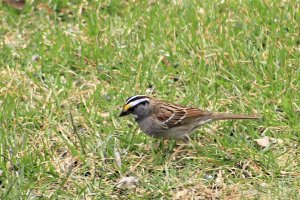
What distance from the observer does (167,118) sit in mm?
6805

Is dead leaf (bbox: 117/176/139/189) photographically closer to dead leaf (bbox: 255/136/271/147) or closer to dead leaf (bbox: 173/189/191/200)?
dead leaf (bbox: 173/189/191/200)

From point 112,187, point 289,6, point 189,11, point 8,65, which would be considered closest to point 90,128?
point 112,187

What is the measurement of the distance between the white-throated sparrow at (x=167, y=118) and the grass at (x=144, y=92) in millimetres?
129

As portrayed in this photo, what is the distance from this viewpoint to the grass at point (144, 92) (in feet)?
20.9

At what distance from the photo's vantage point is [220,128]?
274 inches

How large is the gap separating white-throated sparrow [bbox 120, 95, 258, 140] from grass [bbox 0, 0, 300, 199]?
0.42ft

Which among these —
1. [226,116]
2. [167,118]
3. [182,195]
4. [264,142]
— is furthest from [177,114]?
[182,195]

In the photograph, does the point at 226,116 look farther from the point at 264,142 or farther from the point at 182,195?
the point at 182,195

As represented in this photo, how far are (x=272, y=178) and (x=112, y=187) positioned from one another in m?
1.23

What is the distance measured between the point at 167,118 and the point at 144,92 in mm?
843

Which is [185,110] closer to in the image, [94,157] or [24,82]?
[94,157]

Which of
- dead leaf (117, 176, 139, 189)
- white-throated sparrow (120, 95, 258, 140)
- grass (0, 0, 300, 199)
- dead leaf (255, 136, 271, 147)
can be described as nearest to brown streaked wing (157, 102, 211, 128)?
white-throated sparrow (120, 95, 258, 140)

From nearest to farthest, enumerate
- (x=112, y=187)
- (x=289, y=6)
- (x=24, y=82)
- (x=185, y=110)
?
(x=112, y=187), (x=185, y=110), (x=24, y=82), (x=289, y=6)

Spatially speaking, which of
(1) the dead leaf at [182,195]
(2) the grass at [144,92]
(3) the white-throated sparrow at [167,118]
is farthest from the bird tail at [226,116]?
(1) the dead leaf at [182,195]
